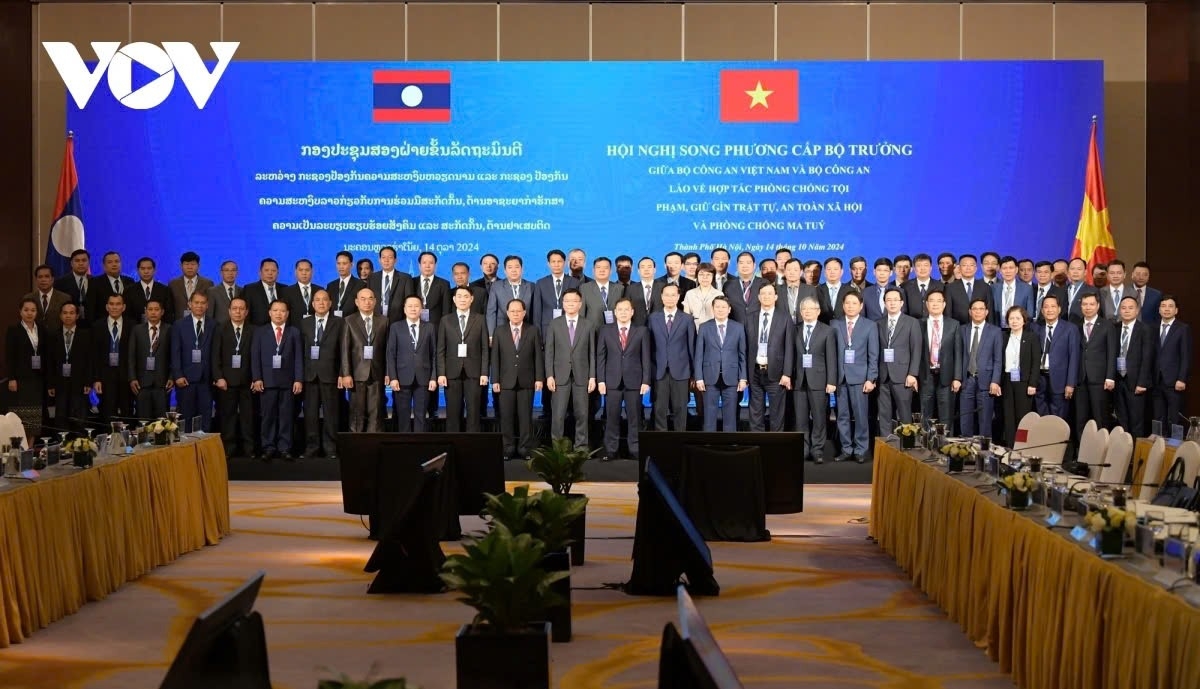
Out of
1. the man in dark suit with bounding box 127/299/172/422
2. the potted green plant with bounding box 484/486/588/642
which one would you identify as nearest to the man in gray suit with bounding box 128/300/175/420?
the man in dark suit with bounding box 127/299/172/422

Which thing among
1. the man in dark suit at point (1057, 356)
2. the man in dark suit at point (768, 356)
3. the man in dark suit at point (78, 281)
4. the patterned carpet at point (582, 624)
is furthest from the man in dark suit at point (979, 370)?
the man in dark suit at point (78, 281)

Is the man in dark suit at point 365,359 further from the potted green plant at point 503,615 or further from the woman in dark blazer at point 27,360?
the potted green plant at point 503,615

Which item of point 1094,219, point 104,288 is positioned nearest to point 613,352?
point 104,288

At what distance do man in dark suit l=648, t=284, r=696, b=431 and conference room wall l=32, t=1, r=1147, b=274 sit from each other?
3871 millimetres

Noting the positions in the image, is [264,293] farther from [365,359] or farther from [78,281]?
[78,281]

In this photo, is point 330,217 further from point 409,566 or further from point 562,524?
point 562,524

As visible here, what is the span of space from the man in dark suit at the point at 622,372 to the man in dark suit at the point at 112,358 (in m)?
4.33

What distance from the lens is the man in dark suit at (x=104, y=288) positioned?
1201 centimetres

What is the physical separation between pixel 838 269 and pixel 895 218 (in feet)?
4.94

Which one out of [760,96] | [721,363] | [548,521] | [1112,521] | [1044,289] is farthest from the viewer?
[760,96]

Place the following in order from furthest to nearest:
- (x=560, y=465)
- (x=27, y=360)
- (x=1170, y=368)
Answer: (x=27, y=360) → (x=1170, y=368) → (x=560, y=465)

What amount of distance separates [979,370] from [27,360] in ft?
27.9

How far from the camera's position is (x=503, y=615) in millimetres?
3789

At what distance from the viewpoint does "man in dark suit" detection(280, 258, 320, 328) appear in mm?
12117
